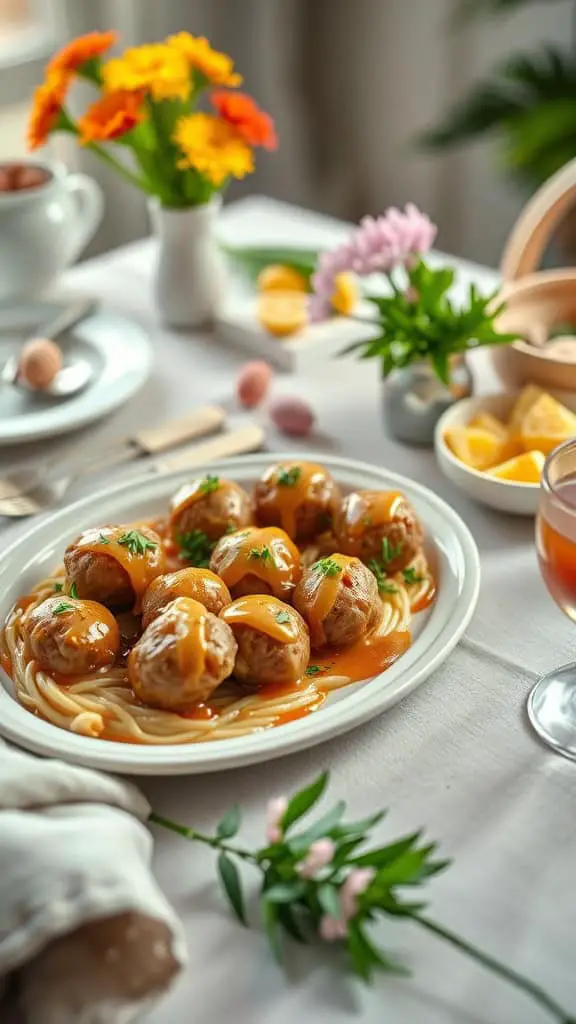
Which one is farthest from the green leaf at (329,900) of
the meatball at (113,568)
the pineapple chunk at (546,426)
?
the pineapple chunk at (546,426)

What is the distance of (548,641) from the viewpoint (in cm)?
122

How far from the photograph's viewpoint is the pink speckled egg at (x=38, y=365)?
173cm

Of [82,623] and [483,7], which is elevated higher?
[483,7]

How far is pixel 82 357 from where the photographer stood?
1.85 metres

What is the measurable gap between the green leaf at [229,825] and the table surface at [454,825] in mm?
35

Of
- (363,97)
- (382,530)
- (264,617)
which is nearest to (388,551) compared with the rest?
(382,530)

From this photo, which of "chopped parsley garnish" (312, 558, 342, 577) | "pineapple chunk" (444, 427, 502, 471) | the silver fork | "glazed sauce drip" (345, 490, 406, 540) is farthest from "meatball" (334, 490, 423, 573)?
the silver fork

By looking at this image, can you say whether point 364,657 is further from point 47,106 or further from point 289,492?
point 47,106

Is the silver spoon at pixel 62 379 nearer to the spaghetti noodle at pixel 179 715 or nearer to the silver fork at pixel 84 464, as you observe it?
the silver fork at pixel 84 464

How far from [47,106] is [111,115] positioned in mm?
135

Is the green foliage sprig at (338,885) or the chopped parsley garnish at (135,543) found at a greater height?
the chopped parsley garnish at (135,543)

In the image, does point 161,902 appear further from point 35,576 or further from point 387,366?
point 387,366

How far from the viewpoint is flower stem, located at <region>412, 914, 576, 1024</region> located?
801 mm

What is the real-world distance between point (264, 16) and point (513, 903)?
324cm
